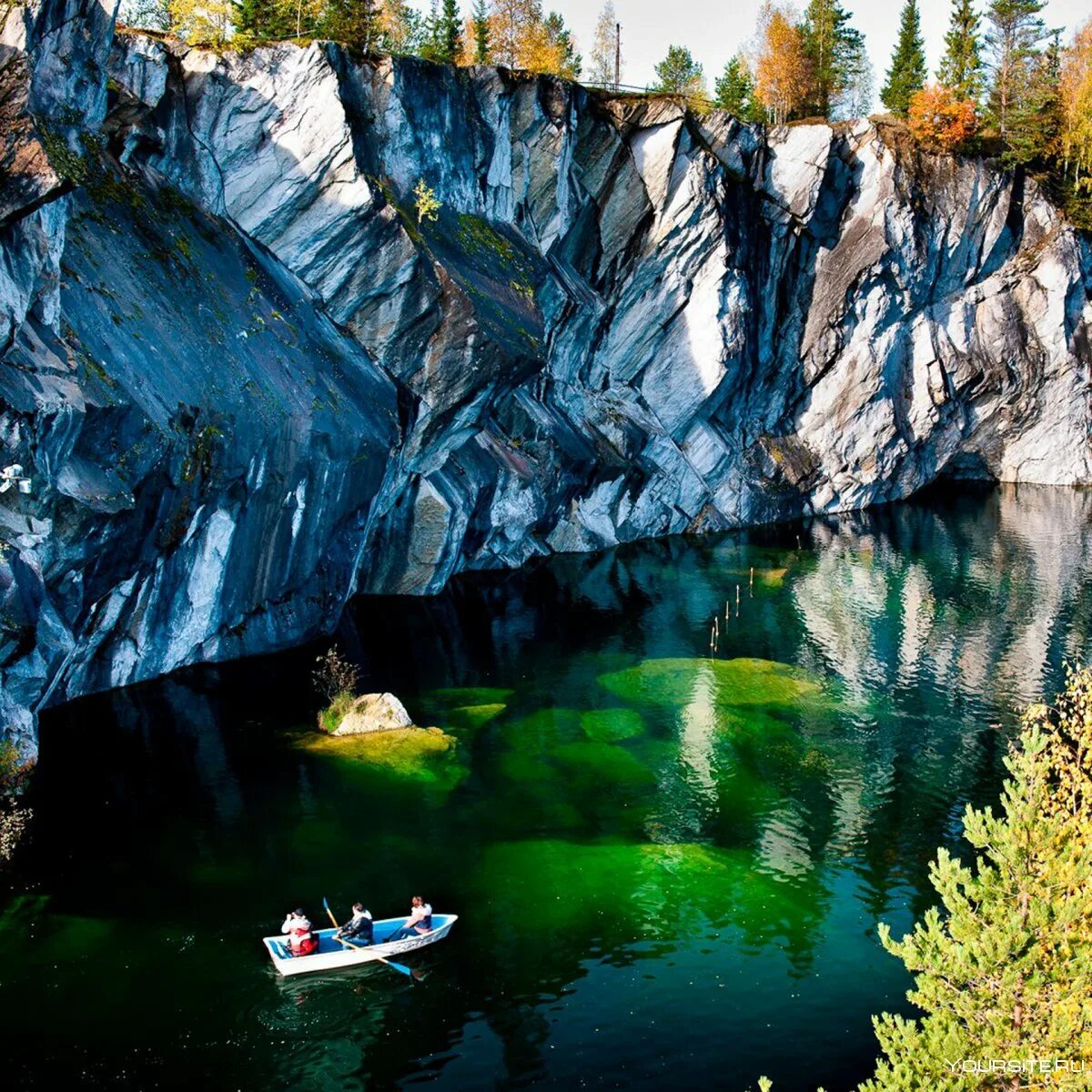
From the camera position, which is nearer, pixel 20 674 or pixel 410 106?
pixel 20 674

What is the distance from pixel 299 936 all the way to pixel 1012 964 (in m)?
15.5

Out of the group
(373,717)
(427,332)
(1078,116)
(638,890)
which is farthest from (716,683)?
(1078,116)

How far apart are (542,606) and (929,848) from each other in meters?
31.3

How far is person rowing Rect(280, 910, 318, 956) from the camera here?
77.9 feet

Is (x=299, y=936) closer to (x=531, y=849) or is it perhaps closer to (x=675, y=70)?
(x=531, y=849)

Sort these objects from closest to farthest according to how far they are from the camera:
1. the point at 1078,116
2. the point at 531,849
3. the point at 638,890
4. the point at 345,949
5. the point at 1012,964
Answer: the point at 1012,964
the point at 345,949
the point at 638,890
the point at 531,849
the point at 1078,116

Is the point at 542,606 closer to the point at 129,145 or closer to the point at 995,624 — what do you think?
the point at 995,624

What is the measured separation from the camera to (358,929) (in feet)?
80.0

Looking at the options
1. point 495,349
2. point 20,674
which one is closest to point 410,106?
point 495,349

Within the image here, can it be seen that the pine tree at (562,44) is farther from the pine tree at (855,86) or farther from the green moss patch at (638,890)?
the green moss patch at (638,890)

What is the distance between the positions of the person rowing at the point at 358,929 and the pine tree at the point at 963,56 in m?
90.9

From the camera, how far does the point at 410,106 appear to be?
2130 inches

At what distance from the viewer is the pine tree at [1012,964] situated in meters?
15.2

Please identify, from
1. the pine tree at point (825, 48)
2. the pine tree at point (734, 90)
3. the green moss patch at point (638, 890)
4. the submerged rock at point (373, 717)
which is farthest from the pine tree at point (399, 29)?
the green moss patch at point (638, 890)
